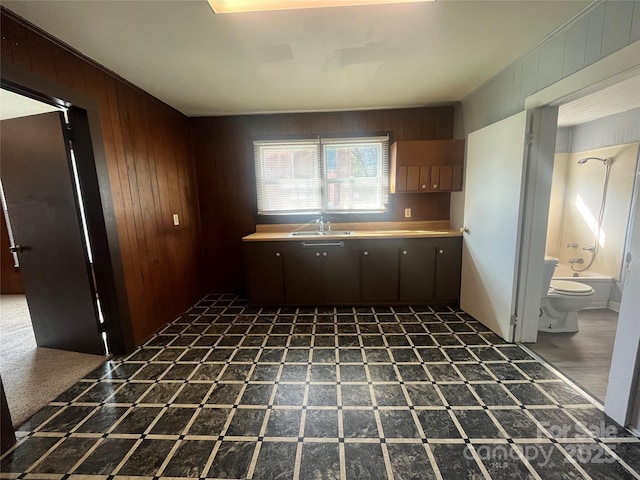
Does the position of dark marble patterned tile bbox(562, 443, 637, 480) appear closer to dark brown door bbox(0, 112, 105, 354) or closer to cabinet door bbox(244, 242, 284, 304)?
cabinet door bbox(244, 242, 284, 304)

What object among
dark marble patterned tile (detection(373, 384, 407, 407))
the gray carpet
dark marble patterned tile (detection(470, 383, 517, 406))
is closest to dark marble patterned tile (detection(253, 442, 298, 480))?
dark marble patterned tile (detection(373, 384, 407, 407))

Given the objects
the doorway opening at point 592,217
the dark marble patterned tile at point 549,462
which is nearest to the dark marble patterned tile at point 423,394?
the dark marble patterned tile at point 549,462

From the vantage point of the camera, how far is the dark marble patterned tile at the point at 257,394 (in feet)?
5.59

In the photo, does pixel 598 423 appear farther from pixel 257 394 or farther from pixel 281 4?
pixel 281 4

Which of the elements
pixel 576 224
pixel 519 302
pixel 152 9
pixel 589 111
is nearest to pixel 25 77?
pixel 152 9

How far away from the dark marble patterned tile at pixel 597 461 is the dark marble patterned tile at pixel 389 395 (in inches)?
31.7

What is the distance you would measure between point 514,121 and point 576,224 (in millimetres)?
2316

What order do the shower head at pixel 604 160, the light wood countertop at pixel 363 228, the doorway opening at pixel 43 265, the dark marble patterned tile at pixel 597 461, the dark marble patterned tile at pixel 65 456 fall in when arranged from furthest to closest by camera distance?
1. the light wood countertop at pixel 363 228
2. the shower head at pixel 604 160
3. the doorway opening at pixel 43 265
4. the dark marble patterned tile at pixel 65 456
5. the dark marble patterned tile at pixel 597 461

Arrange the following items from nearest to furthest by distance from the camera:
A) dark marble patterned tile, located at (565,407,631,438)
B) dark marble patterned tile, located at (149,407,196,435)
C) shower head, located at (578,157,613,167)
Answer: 1. dark marble patterned tile, located at (565,407,631,438)
2. dark marble patterned tile, located at (149,407,196,435)
3. shower head, located at (578,157,613,167)

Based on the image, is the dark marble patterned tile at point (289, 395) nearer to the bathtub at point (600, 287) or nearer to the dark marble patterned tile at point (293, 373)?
the dark marble patterned tile at point (293, 373)

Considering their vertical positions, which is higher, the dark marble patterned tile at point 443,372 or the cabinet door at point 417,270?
the cabinet door at point 417,270

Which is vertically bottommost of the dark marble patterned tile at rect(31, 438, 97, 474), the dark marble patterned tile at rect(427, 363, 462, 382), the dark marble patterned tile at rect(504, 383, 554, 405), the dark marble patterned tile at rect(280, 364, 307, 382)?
the dark marble patterned tile at rect(427, 363, 462, 382)

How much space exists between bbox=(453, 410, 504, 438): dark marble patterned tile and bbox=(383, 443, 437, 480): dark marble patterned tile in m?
0.32

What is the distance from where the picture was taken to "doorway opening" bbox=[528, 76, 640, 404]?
2.29 meters
